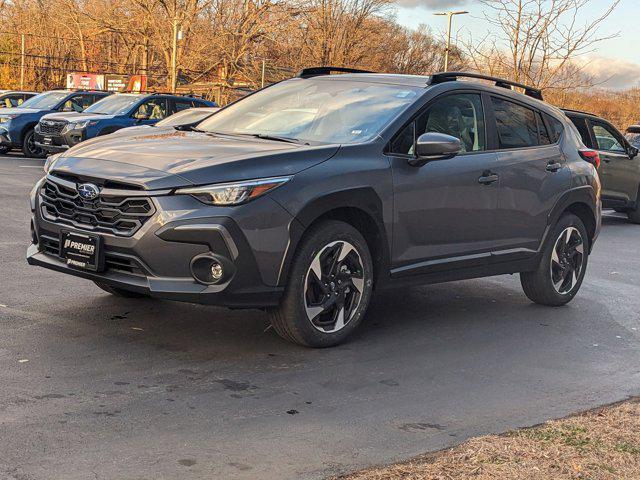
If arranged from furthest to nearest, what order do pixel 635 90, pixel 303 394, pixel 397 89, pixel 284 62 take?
pixel 284 62
pixel 635 90
pixel 397 89
pixel 303 394

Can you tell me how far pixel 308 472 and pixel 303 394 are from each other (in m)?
1.12

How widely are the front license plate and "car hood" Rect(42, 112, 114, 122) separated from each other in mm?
16174

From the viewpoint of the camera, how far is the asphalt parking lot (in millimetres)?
4039

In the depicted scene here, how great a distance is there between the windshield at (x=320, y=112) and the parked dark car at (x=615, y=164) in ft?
30.0

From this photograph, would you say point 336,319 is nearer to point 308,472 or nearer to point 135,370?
point 135,370

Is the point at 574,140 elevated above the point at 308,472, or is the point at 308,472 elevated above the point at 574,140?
the point at 574,140

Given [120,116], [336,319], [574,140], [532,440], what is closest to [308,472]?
[532,440]

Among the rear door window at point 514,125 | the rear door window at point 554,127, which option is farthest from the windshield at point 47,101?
the rear door window at point 514,125

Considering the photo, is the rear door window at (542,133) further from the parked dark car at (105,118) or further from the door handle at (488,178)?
the parked dark car at (105,118)

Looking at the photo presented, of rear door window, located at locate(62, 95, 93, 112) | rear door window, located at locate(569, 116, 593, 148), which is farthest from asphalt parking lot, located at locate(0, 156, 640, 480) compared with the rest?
rear door window, located at locate(62, 95, 93, 112)

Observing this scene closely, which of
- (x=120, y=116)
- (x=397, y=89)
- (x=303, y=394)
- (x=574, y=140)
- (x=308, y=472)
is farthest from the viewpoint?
(x=120, y=116)

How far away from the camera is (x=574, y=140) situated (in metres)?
8.20

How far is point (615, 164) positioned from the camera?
1617cm

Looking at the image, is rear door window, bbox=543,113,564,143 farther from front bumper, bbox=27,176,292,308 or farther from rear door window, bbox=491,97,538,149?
front bumper, bbox=27,176,292,308
